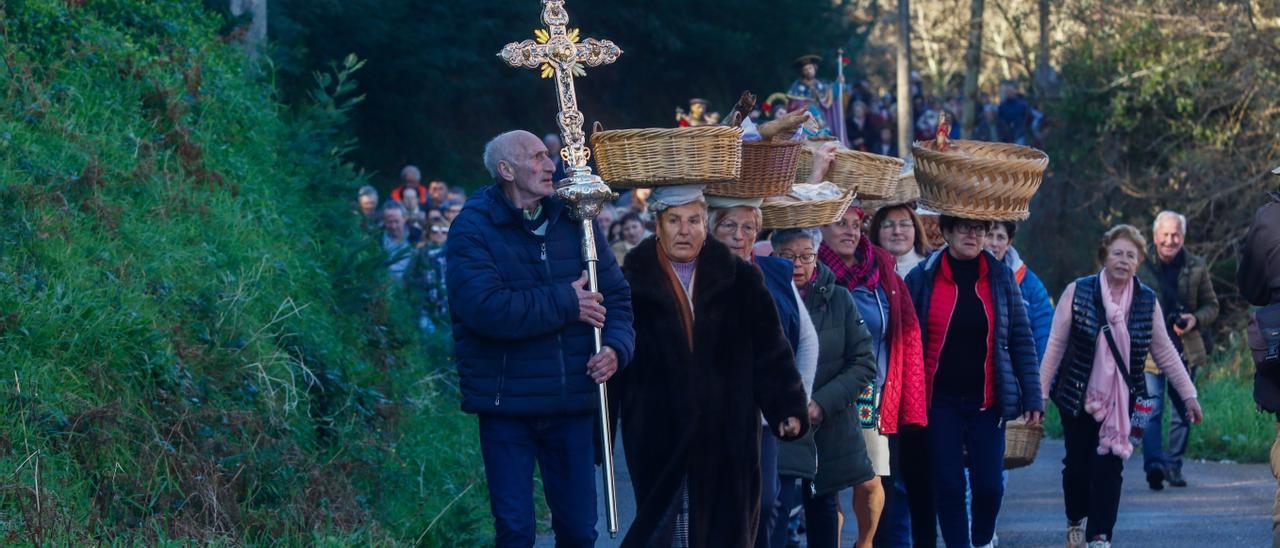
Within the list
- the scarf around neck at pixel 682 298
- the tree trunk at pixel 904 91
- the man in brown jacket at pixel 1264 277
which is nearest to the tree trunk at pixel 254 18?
the scarf around neck at pixel 682 298

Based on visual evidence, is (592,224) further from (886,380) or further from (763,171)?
(886,380)

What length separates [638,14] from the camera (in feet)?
90.3

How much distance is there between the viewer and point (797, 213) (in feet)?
25.9

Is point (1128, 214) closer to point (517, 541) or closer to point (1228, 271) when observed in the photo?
point (1228, 271)

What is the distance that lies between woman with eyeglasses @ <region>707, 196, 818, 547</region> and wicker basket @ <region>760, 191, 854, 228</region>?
1.09 feet

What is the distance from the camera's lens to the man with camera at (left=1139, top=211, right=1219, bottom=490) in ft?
39.3

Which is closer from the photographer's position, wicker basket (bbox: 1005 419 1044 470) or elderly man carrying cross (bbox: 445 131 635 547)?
elderly man carrying cross (bbox: 445 131 635 547)

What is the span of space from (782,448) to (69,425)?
281cm

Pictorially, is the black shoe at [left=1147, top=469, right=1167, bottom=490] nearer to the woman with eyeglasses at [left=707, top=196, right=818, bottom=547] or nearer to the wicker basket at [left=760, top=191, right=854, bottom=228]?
the wicker basket at [left=760, top=191, right=854, bottom=228]

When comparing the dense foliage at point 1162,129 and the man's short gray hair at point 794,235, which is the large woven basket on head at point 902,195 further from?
the dense foliage at point 1162,129

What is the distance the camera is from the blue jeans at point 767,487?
23.3 ft

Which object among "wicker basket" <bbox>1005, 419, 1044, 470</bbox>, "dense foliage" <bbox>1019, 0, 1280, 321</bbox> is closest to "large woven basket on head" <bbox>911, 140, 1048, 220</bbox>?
"wicker basket" <bbox>1005, 419, 1044, 470</bbox>

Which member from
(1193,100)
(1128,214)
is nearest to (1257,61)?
(1193,100)

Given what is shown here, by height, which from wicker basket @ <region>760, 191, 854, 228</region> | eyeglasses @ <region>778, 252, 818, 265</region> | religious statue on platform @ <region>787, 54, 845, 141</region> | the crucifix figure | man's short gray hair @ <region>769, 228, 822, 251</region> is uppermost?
religious statue on platform @ <region>787, 54, 845, 141</region>
